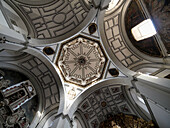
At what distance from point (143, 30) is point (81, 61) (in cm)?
644

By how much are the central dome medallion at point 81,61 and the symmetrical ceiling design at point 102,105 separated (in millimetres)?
1917

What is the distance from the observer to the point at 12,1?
6.95 meters

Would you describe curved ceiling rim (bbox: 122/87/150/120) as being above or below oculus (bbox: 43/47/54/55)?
below

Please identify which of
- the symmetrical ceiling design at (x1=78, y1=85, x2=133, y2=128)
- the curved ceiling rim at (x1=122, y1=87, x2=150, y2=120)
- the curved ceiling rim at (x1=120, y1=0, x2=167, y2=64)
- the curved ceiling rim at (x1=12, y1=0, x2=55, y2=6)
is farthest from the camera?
the symmetrical ceiling design at (x1=78, y1=85, x2=133, y2=128)

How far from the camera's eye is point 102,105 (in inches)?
409

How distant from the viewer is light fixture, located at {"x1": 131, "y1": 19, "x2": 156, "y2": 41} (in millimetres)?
7480

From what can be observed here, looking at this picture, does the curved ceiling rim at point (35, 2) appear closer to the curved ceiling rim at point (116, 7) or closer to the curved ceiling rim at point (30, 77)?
the curved ceiling rim at point (30, 77)

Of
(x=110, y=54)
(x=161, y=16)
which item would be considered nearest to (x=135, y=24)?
(x=161, y=16)

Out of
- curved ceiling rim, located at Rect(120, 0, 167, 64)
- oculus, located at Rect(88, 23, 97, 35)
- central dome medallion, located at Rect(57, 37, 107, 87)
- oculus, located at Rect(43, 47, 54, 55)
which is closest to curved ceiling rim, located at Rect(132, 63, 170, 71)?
curved ceiling rim, located at Rect(120, 0, 167, 64)

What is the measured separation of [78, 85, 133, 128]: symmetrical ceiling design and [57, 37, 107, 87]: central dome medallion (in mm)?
1917

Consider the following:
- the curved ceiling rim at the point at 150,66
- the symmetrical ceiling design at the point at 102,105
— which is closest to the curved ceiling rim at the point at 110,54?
the curved ceiling rim at the point at 150,66

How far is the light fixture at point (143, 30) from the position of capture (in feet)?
24.5

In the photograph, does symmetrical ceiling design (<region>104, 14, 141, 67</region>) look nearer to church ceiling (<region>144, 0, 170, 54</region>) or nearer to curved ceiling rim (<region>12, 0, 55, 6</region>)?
church ceiling (<region>144, 0, 170, 54</region>)

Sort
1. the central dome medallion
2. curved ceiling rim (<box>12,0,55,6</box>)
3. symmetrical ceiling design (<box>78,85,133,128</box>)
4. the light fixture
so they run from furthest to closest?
symmetrical ceiling design (<box>78,85,133,128</box>)
the central dome medallion
the light fixture
curved ceiling rim (<box>12,0,55,6</box>)
